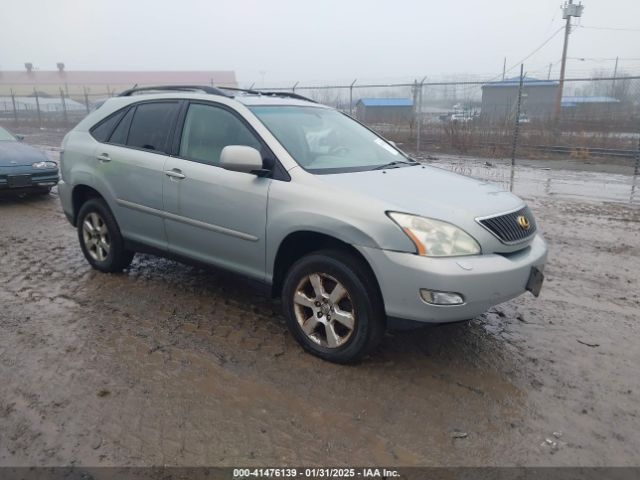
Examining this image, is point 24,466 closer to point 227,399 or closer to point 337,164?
point 227,399

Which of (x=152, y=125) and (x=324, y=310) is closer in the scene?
(x=324, y=310)

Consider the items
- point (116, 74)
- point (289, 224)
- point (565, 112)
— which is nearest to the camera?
point (289, 224)

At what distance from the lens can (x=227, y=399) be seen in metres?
3.07

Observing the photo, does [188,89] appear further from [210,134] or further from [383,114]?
[383,114]

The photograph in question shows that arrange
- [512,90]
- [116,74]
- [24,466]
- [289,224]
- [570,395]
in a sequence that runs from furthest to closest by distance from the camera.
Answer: [116,74] → [512,90] → [289,224] → [570,395] → [24,466]

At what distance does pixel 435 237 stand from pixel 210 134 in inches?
83.7

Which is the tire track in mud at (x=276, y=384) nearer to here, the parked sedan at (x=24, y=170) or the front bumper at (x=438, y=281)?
the front bumper at (x=438, y=281)

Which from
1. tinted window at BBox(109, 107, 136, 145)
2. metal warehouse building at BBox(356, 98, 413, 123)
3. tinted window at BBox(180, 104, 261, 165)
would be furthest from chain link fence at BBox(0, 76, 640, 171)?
tinted window at BBox(180, 104, 261, 165)

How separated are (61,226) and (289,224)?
500 centimetres

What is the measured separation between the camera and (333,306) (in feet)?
11.2

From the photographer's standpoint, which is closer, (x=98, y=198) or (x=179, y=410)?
(x=179, y=410)

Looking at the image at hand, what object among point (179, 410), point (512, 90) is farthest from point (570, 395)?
point (512, 90)

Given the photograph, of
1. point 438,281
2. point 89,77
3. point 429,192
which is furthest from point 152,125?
point 89,77

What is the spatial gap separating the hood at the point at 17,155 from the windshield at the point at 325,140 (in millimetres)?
6398
